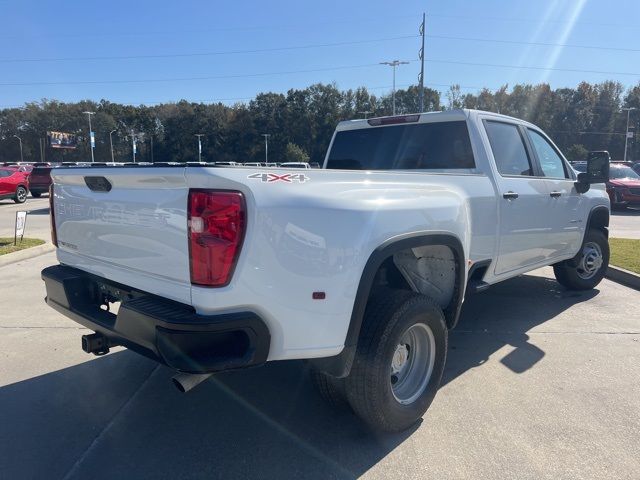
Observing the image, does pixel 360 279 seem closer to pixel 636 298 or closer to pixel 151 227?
pixel 151 227

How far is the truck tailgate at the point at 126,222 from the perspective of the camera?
2.35 m

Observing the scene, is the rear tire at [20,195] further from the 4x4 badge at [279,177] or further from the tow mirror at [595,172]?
the 4x4 badge at [279,177]

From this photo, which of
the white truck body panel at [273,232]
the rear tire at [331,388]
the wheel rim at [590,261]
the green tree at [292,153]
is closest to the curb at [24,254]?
the white truck body panel at [273,232]

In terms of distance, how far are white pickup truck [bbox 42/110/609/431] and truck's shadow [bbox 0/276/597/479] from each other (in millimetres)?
324

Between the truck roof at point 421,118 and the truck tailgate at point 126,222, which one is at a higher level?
the truck roof at point 421,118

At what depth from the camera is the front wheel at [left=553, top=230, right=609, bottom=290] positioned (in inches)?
242

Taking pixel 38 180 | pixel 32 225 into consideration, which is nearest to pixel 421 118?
pixel 32 225

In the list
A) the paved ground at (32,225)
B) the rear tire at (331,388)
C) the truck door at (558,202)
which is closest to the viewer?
the rear tire at (331,388)

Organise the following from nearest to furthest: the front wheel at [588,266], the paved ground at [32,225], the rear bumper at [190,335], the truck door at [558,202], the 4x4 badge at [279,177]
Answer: the rear bumper at [190,335] < the 4x4 badge at [279,177] < the truck door at [558,202] < the front wheel at [588,266] < the paved ground at [32,225]

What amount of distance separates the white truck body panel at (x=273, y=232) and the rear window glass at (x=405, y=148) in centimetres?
117

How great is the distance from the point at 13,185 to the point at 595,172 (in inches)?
888

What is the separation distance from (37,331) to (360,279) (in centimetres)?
389

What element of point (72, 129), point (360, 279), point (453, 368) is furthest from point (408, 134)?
point (72, 129)

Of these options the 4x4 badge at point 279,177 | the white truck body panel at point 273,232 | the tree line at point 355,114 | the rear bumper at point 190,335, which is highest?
the tree line at point 355,114
